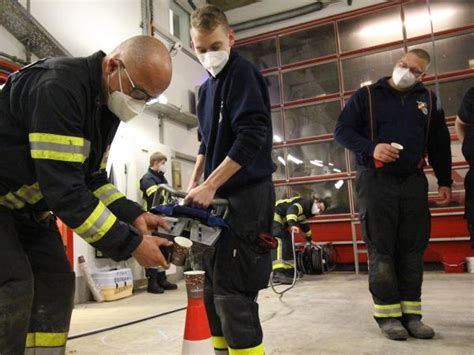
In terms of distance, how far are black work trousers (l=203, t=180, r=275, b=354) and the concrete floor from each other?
0.78 meters

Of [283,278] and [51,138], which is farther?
[283,278]

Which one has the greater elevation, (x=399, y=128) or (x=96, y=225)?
(x=399, y=128)

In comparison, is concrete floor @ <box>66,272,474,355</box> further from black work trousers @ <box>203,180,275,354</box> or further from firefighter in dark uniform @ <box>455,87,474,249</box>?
black work trousers @ <box>203,180,275,354</box>

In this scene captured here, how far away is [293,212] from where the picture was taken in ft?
16.4

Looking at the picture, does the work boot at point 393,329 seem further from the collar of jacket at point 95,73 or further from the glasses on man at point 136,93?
the collar of jacket at point 95,73

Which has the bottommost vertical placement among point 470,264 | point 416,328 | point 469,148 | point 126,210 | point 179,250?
point 470,264

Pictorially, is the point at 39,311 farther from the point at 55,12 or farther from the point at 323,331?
the point at 55,12

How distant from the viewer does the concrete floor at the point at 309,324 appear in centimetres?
208

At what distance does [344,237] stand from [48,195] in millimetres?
5993

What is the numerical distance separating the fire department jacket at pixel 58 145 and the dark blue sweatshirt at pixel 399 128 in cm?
159

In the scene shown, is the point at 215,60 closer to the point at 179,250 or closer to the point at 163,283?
the point at 179,250

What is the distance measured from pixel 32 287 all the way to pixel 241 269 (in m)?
0.65

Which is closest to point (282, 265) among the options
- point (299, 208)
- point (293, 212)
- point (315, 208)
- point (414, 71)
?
point (293, 212)

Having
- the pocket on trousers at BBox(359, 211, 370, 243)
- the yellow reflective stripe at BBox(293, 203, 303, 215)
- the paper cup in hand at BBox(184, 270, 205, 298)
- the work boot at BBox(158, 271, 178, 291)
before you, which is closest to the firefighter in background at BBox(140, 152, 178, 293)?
the work boot at BBox(158, 271, 178, 291)
